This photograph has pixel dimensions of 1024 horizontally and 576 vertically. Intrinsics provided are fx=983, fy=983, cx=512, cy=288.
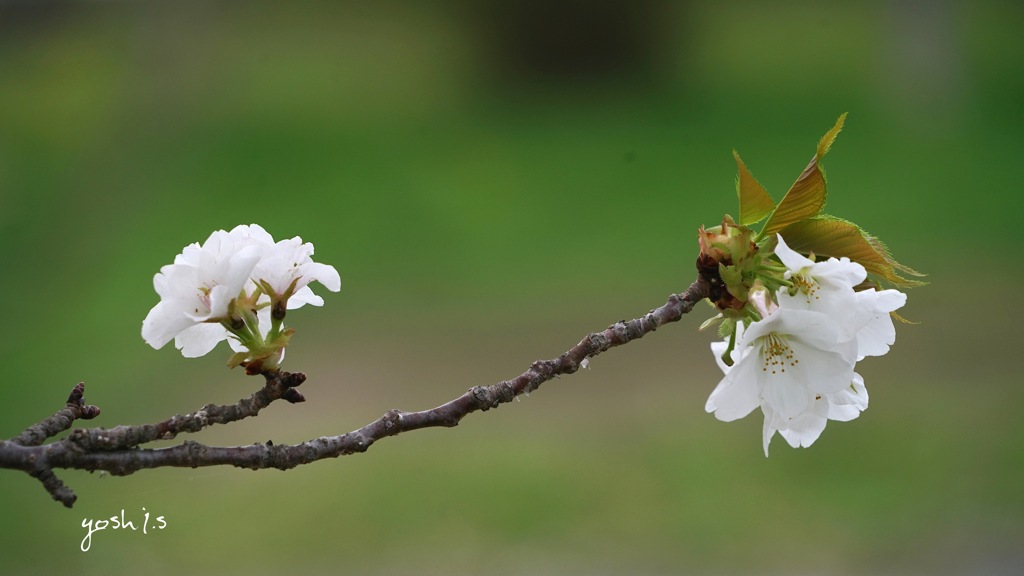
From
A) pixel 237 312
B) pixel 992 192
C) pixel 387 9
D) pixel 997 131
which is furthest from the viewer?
pixel 387 9

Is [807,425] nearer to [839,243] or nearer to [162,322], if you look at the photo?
[839,243]

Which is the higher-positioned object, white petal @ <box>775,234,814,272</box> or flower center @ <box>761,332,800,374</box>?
white petal @ <box>775,234,814,272</box>

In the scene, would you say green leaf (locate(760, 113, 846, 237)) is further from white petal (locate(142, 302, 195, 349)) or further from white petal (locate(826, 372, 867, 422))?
white petal (locate(142, 302, 195, 349))

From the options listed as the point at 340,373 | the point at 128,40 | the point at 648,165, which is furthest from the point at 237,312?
the point at 128,40

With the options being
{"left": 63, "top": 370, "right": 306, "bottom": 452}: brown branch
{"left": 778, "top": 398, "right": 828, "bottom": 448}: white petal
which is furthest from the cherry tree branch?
{"left": 778, "top": 398, "right": 828, "bottom": 448}: white petal

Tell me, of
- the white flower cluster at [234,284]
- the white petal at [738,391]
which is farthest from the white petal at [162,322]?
the white petal at [738,391]

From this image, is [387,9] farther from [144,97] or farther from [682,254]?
[682,254]
